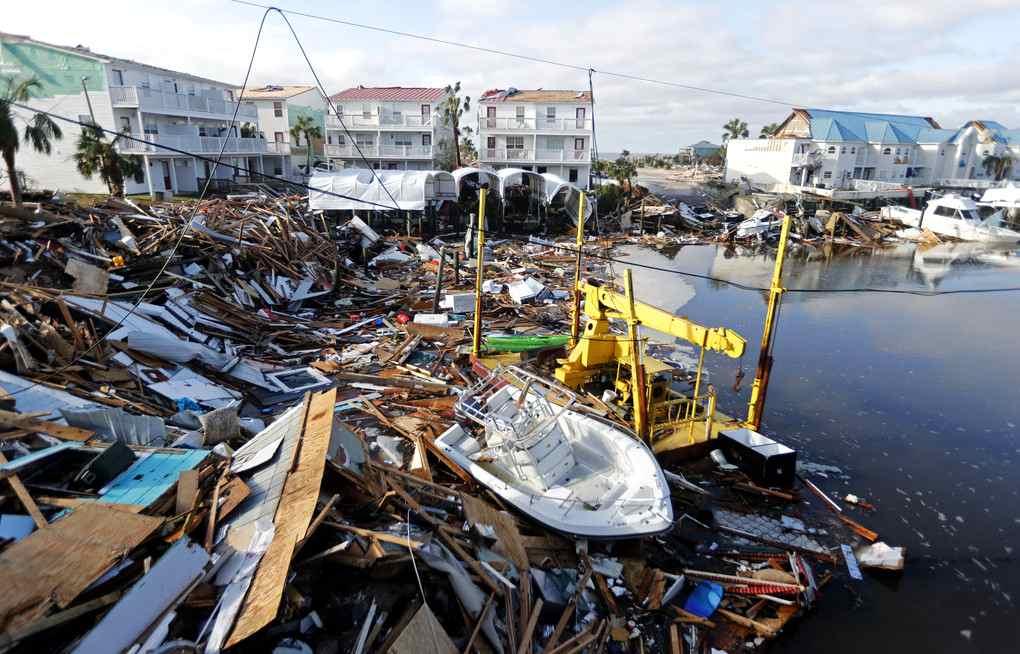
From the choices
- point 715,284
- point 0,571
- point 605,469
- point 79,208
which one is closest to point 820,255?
point 715,284

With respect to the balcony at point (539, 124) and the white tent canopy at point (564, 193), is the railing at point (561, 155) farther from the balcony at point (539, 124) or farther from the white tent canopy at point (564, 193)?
the white tent canopy at point (564, 193)

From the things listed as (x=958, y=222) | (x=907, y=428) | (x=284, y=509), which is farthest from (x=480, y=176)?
(x=958, y=222)

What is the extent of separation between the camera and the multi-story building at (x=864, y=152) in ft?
181

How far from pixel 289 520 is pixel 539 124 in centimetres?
4103

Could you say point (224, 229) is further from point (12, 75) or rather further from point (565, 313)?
point (12, 75)

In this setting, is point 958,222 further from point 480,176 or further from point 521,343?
point 521,343

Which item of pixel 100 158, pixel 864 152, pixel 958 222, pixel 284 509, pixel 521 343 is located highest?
pixel 864 152

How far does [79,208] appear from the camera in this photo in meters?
18.1

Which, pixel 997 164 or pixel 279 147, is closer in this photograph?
pixel 279 147

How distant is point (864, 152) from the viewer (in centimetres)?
5775

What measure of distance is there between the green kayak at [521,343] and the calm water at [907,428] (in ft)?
15.1

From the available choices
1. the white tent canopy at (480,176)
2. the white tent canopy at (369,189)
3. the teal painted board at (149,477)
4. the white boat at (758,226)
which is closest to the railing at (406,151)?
the white tent canopy at (480,176)

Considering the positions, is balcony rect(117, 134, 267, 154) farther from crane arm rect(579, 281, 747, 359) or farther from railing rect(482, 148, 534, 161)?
crane arm rect(579, 281, 747, 359)

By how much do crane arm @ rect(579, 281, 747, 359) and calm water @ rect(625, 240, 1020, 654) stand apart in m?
3.88
